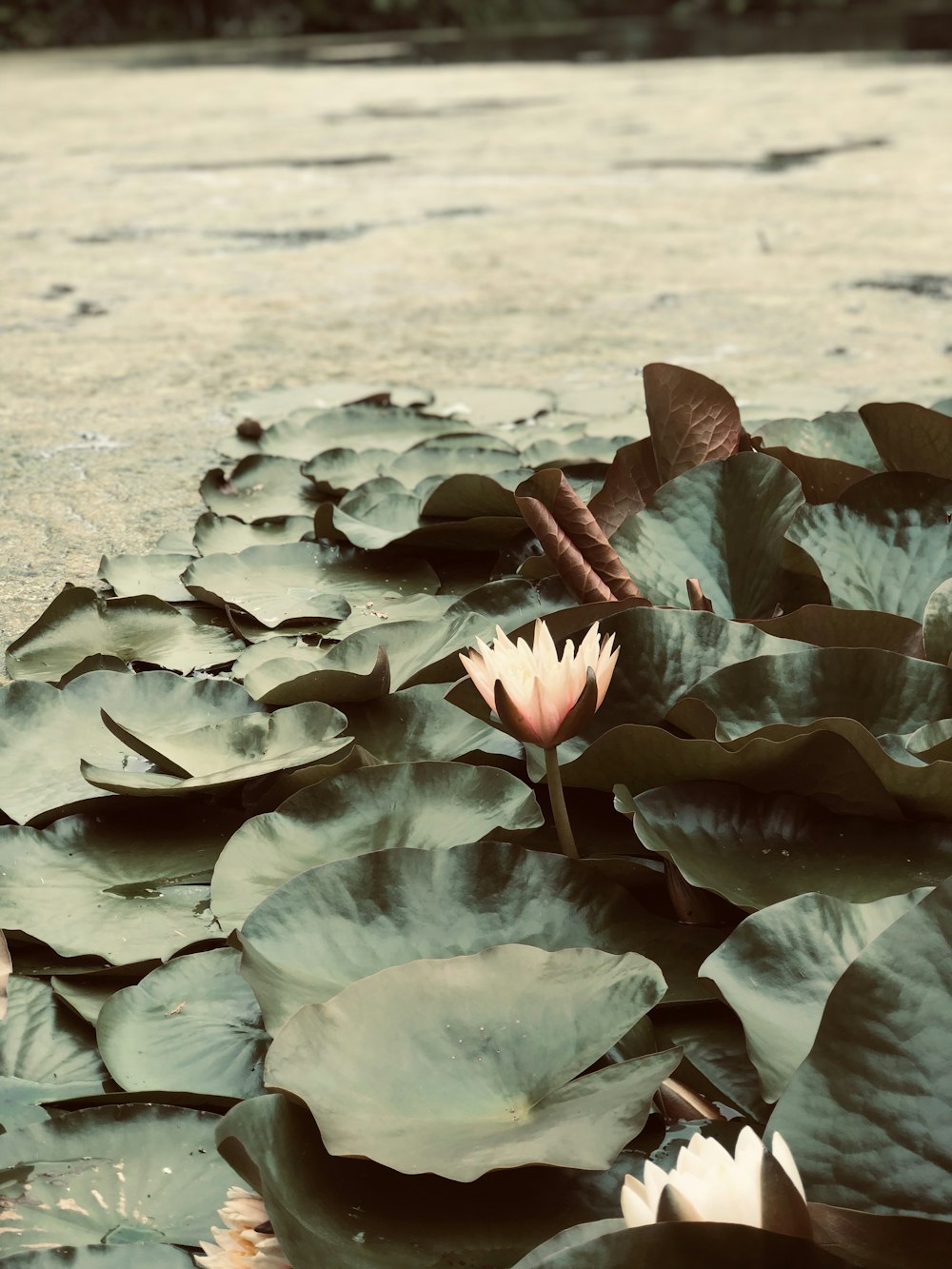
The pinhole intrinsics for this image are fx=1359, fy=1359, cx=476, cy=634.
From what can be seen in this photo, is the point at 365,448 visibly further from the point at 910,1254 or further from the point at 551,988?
the point at 910,1254

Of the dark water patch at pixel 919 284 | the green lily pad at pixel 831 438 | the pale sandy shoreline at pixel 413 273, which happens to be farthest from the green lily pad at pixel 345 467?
the dark water patch at pixel 919 284

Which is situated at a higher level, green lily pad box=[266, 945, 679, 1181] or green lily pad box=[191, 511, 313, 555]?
green lily pad box=[266, 945, 679, 1181]

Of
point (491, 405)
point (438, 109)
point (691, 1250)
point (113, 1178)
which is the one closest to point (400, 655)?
point (113, 1178)

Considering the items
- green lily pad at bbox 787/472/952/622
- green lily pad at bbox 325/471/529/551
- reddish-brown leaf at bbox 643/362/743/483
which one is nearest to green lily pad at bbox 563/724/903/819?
green lily pad at bbox 787/472/952/622

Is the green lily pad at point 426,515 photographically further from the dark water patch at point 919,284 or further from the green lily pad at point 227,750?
the dark water patch at point 919,284

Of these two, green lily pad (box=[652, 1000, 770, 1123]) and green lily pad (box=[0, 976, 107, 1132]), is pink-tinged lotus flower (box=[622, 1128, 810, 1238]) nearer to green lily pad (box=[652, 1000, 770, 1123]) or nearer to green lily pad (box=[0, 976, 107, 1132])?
green lily pad (box=[652, 1000, 770, 1123])

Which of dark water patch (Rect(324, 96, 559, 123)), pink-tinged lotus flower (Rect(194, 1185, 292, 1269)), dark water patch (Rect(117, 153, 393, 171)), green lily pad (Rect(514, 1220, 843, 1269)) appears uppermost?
dark water patch (Rect(324, 96, 559, 123))

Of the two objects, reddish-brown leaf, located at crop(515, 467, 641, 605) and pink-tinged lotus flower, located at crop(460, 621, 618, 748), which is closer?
pink-tinged lotus flower, located at crop(460, 621, 618, 748)
